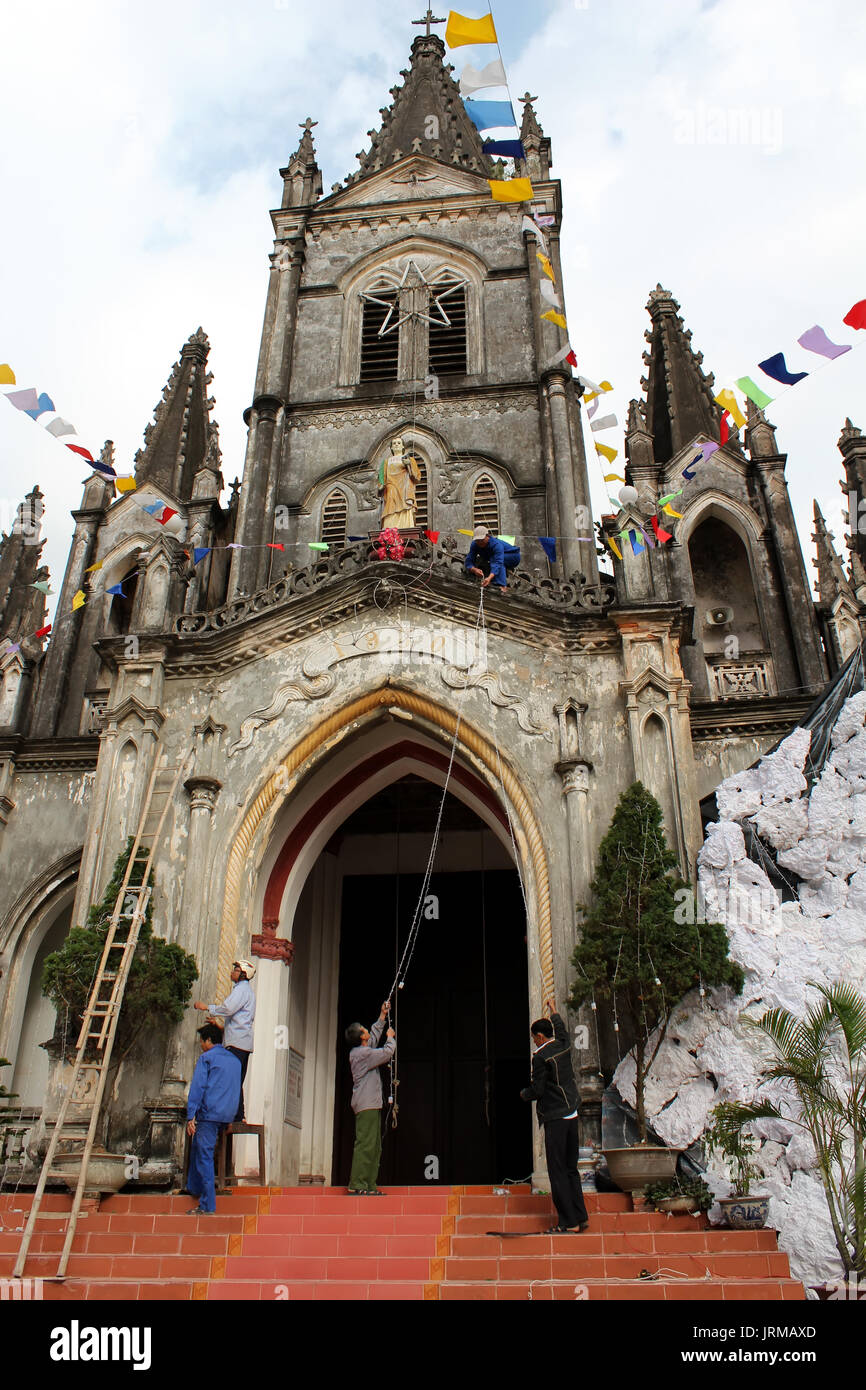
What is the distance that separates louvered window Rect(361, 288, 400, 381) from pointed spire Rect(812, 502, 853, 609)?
30.0 ft

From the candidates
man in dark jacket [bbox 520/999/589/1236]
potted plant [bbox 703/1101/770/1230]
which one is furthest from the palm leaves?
man in dark jacket [bbox 520/999/589/1236]

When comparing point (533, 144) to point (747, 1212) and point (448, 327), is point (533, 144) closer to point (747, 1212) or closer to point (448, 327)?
point (448, 327)

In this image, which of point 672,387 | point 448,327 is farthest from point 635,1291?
point 448,327

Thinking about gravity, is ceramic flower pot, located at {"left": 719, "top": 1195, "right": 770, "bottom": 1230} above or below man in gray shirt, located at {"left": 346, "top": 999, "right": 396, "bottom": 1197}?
below

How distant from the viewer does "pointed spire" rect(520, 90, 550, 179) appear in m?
25.0

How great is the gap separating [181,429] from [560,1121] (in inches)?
728

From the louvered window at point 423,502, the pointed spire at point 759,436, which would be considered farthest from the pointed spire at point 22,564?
the pointed spire at point 759,436

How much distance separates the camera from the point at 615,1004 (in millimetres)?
11547

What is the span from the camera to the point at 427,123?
27.4m

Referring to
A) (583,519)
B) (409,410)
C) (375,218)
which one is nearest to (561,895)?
(583,519)

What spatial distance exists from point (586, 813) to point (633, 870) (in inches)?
49.4

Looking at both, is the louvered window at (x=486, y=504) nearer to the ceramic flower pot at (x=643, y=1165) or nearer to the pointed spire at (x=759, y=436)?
the pointed spire at (x=759, y=436)

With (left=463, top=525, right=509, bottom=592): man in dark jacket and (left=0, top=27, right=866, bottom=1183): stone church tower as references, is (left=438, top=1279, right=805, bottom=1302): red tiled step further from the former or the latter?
(left=463, top=525, right=509, bottom=592): man in dark jacket

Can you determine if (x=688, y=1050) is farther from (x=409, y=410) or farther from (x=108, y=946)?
(x=409, y=410)
